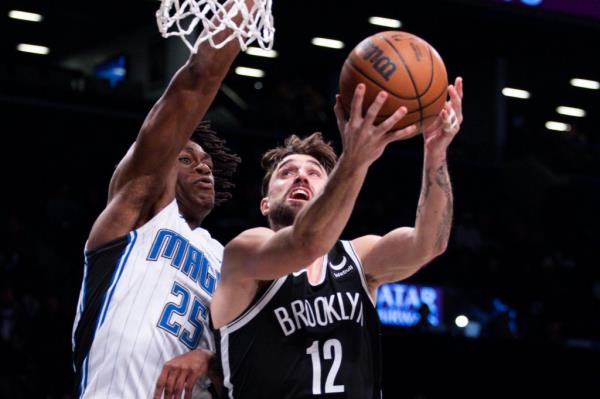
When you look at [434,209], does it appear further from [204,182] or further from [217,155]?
[217,155]

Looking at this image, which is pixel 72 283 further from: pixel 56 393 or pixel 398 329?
pixel 398 329

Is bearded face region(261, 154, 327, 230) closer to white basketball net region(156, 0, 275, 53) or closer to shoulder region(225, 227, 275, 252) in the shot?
shoulder region(225, 227, 275, 252)

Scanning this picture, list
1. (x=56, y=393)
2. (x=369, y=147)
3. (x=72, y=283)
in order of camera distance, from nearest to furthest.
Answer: (x=369, y=147) < (x=56, y=393) < (x=72, y=283)

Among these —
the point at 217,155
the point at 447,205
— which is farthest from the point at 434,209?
the point at 217,155

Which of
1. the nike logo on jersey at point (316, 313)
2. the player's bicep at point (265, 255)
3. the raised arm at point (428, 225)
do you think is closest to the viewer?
the player's bicep at point (265, 255)

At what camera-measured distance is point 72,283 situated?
970 cm

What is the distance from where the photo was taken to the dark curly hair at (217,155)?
180 inches

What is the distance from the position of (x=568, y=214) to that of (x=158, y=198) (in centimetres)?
1209

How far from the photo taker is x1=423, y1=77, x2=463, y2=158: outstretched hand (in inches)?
137

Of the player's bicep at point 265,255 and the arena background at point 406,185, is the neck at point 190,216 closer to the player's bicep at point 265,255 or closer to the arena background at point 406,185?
the player's bicep at point 265,255

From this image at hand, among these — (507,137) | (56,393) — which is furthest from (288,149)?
(507,137)

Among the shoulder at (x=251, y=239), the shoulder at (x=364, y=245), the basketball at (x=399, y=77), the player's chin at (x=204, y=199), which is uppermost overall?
the basketball at (x=399, y=77)

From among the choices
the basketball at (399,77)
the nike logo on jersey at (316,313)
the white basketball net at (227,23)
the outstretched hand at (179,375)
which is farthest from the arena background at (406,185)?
the basketball at (399,77)

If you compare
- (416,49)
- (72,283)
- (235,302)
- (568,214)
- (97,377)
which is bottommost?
(568,214)
